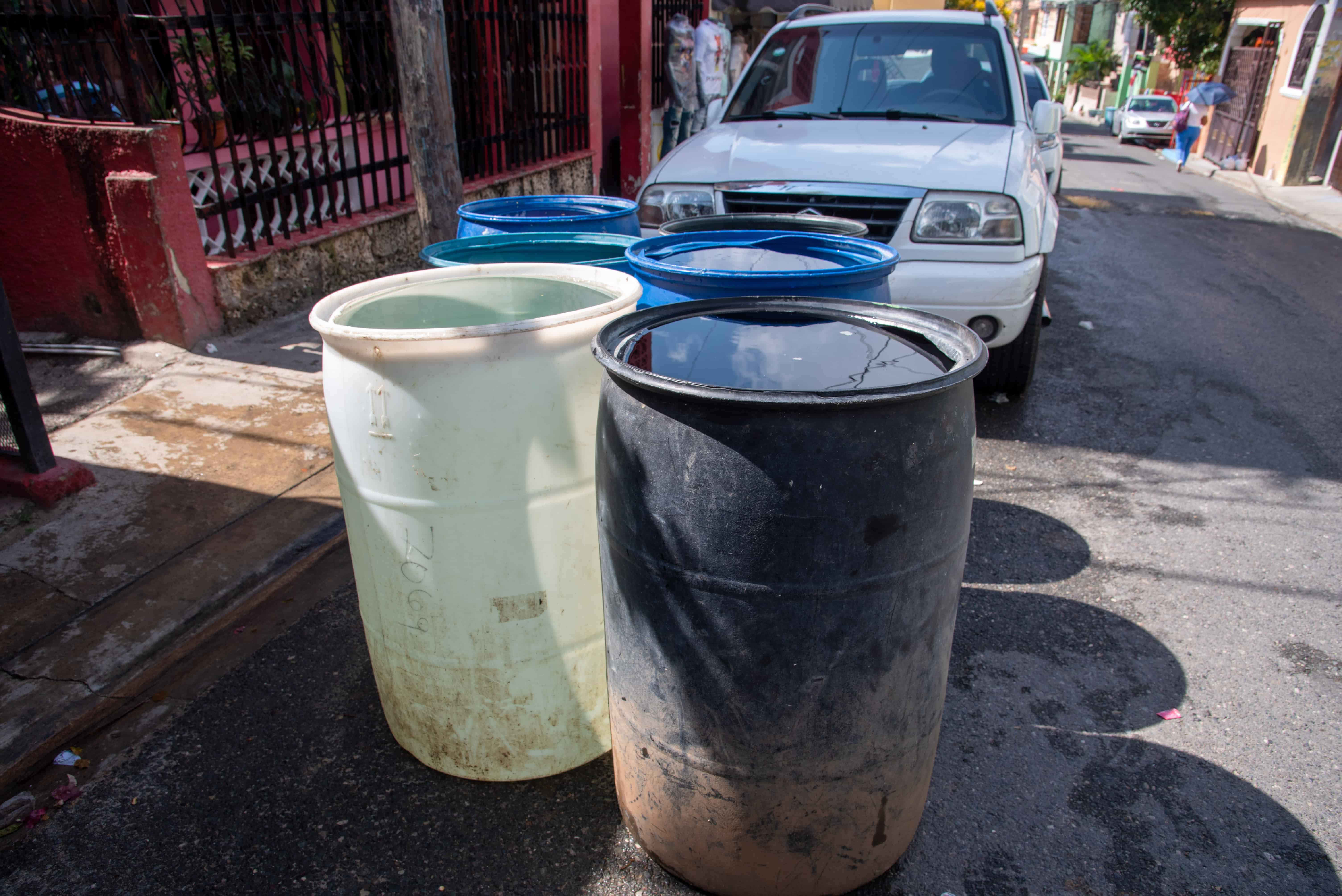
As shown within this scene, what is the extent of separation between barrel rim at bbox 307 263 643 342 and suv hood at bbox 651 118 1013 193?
7.94ft

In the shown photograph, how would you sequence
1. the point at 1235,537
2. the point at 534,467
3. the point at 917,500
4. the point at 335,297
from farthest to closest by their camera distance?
the point at 1235,537 → the point at 335,297 → the point at 534,467 → the point at 917,500

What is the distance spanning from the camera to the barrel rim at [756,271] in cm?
228

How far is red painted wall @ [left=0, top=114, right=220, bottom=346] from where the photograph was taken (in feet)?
15.1

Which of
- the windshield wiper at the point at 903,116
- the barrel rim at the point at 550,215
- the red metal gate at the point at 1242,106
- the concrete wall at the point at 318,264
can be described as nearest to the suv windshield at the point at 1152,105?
the red metal gate at the point at 1242,106

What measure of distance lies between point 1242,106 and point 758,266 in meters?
22.1

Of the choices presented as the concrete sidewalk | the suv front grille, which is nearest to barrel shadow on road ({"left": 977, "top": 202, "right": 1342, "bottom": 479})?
the suv front grille

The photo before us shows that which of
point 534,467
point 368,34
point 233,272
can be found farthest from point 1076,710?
point 368,34

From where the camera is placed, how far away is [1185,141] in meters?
19.0

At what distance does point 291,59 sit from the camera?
6695mm

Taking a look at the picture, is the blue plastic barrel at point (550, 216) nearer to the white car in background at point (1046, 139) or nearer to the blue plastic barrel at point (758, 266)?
the blue plastic barrel at point (758, 266)

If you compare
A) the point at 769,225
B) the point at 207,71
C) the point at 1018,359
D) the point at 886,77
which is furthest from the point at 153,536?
the point at 886,77

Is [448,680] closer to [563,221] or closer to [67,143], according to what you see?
[563,221]

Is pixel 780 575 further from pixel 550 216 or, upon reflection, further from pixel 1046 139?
pixel 1046 139

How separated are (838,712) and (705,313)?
0.98 m
